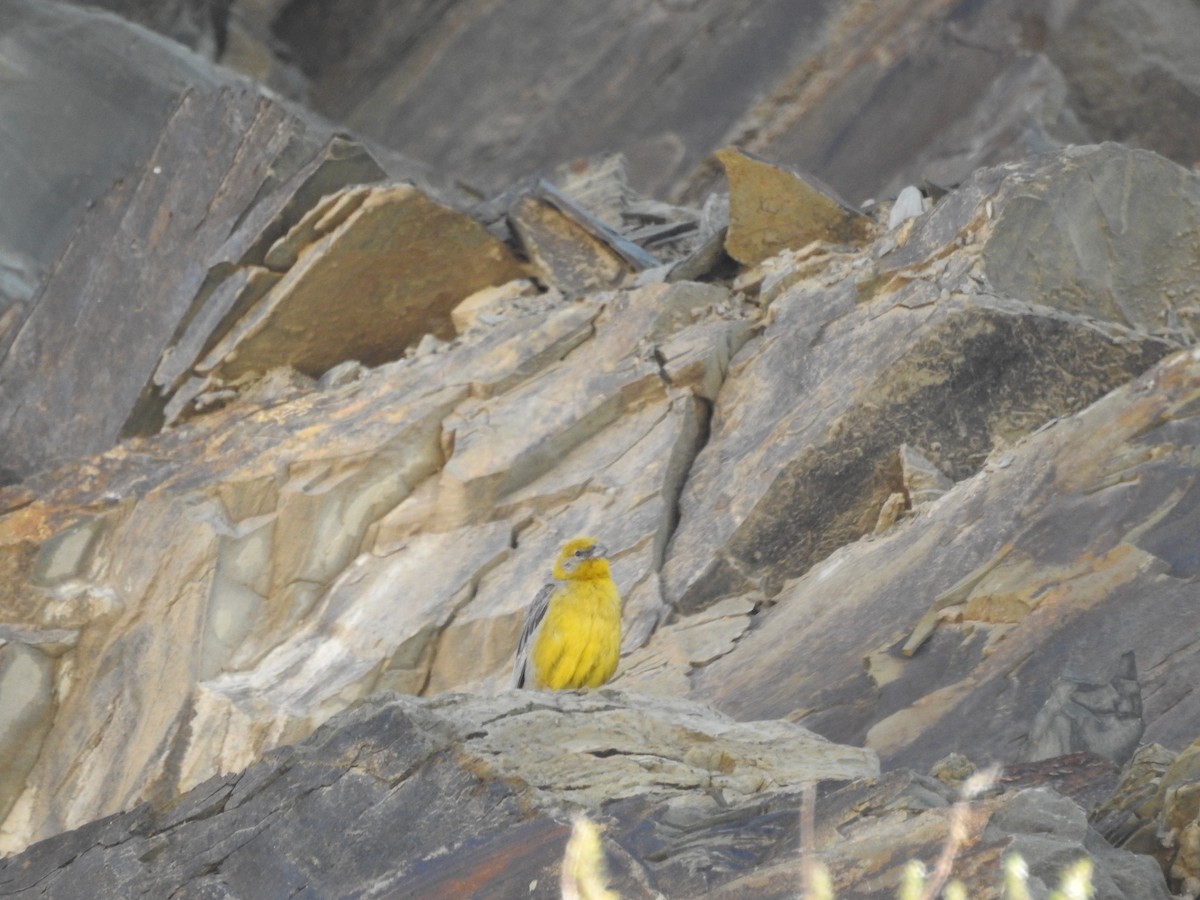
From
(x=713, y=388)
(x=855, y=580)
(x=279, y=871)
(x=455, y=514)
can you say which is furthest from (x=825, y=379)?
(x=279, y=871)

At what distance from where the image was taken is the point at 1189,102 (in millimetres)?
18906

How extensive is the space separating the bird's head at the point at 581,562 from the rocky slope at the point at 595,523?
3.41 ft

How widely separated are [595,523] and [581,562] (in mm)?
2215

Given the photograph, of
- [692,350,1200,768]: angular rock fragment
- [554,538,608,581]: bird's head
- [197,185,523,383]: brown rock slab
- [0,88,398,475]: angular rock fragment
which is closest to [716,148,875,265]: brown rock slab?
[197,185,523,383]: brown rock slab

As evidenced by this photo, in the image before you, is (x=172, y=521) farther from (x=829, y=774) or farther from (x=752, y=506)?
(x=829, y=774)

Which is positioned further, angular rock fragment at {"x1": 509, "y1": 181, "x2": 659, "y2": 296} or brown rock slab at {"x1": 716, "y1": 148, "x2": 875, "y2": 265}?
angular rock fragment at {"x1": 509, "y1": 181, "x2": 659, "y2": 296}

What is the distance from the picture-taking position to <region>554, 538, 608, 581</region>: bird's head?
30.2 ft

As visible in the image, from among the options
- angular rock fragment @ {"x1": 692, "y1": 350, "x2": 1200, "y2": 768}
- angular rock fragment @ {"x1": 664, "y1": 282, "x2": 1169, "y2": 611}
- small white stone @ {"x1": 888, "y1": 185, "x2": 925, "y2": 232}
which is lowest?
angular rock fragment @ {"x1": 692, "y1": 350, "x2": 1200, "y2": 768}

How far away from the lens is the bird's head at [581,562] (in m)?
9.21

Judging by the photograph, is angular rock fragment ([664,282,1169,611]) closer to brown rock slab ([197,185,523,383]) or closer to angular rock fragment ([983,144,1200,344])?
angular rock fragment ([983,144,1200,344])

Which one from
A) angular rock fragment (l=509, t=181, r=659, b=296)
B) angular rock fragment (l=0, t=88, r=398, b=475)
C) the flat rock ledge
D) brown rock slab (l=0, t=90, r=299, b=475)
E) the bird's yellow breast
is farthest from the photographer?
brown rock slab (l=0, t=90, r=299, b=475)

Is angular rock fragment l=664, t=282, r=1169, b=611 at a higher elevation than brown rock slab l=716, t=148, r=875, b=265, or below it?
below

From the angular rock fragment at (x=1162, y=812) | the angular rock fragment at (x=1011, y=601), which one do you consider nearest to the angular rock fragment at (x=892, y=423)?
the angular rock fragment at (x=1011, y=601)

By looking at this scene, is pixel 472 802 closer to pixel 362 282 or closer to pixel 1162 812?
pixel 1162 812
